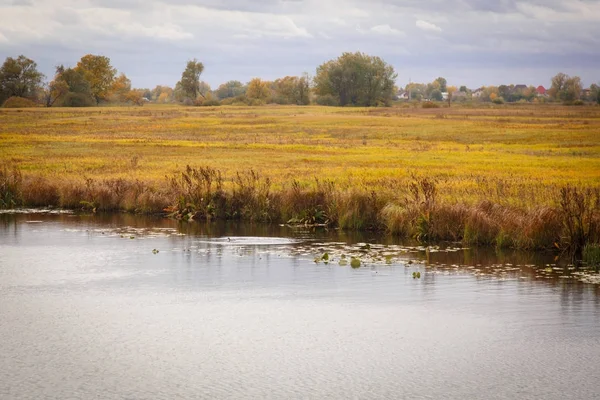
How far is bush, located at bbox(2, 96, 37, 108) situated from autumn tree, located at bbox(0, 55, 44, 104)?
10.5 m

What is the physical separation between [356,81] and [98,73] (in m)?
55.2

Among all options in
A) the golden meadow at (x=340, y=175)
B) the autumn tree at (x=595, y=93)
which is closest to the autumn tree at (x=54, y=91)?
the golden meadow at (x=340, y=175)

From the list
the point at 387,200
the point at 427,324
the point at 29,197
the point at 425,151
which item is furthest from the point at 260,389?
the point at 425,151

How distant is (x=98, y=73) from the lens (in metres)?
172

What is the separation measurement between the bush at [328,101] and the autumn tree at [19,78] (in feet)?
176

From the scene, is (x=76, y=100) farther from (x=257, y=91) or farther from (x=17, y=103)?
(x=257, y=91)

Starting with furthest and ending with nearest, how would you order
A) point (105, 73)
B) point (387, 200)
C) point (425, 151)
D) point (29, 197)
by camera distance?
point (105, 73) < point (425, 151) < point (29, 197) < point (387, 200)

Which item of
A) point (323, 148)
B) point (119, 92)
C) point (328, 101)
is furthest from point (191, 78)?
point (323, 148)

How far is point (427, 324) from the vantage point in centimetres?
1591

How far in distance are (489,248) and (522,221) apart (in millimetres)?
1246

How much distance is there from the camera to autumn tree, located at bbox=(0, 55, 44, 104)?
13988 cm

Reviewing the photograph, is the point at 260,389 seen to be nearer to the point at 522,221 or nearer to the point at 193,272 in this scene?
the point at 193,272

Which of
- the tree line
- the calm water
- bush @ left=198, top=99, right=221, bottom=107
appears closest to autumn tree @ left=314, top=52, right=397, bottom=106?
the tree line

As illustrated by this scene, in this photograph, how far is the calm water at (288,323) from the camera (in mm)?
12383
